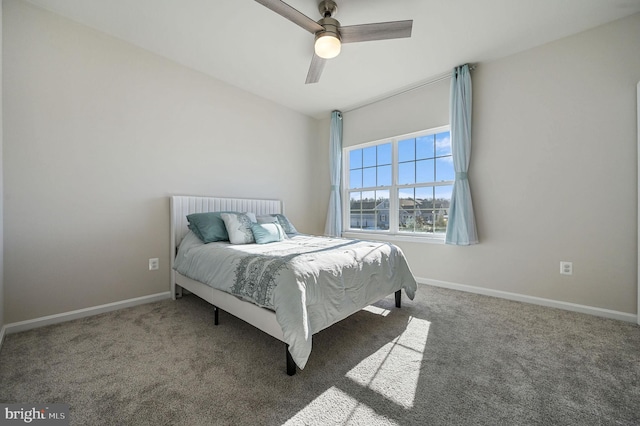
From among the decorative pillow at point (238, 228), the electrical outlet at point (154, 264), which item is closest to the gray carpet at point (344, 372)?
the electrical outlet at point (154, 264)

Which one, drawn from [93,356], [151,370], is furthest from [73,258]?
[151,370]

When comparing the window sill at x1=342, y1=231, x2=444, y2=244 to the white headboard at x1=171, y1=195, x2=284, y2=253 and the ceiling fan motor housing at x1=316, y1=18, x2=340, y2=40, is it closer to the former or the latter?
the white headboard at x1=171, y1=195, x2=284, y2=253

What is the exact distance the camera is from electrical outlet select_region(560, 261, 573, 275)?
96.3 inches

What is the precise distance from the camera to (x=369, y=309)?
8.16ft

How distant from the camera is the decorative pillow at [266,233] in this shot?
103 inches

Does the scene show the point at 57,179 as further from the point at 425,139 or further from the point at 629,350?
the point at 629,350

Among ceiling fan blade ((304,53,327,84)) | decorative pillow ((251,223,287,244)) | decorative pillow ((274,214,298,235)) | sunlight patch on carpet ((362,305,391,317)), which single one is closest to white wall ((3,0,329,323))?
decorative pillow ((274,214,298,235))

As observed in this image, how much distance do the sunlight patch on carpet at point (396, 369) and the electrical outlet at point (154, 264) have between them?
7.65 feet

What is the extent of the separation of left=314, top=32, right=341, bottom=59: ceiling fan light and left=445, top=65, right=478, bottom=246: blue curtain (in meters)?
1.72

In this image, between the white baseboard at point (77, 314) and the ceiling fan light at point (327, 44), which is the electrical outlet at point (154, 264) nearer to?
the white baseboard at point (77, 314)

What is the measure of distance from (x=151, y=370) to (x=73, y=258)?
4.92 feet

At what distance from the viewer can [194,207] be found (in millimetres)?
2953

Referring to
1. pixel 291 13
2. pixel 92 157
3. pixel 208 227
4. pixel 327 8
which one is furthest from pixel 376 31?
pixel 92 157

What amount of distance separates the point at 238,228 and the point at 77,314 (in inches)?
61.5
